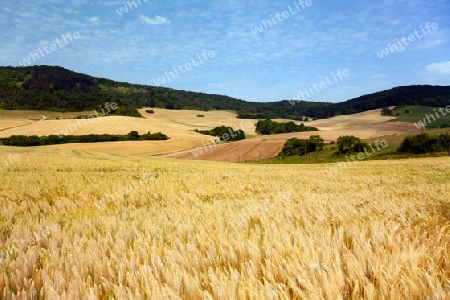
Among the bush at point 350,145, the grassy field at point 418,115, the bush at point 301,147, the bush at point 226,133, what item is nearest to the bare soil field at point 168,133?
the bush at point 301,147

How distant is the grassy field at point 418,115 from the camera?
124 metres

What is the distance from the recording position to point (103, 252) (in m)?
2.18

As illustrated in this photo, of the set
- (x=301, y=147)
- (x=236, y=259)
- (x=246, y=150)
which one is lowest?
(x=301, y=147)

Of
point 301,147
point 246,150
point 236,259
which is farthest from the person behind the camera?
point 246,150

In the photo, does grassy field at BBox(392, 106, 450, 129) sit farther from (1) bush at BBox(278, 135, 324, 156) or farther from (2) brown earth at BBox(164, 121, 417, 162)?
(1) bush at BBox(278, 135, 324, 156)

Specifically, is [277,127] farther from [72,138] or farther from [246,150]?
[72,138]

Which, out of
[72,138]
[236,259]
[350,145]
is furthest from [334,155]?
[72,138]

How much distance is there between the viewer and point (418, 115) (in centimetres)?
14938

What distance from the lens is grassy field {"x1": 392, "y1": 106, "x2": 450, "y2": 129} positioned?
124m

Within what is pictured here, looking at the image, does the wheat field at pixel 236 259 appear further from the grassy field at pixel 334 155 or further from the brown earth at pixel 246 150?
the brown earth at pixel 246 150

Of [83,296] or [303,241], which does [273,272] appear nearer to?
[303,241]

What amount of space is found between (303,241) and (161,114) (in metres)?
188

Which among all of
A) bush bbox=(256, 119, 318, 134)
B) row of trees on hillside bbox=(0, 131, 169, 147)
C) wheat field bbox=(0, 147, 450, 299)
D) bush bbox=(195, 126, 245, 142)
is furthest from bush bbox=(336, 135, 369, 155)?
wheat field bbox=(0, 147, 450, 299)

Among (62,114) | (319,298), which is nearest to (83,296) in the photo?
(319,298)
